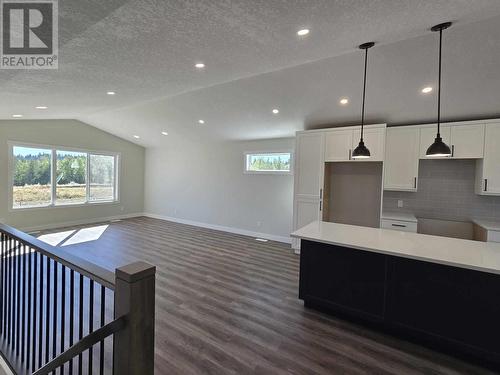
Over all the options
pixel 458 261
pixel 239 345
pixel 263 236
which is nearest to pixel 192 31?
pixel 239 345

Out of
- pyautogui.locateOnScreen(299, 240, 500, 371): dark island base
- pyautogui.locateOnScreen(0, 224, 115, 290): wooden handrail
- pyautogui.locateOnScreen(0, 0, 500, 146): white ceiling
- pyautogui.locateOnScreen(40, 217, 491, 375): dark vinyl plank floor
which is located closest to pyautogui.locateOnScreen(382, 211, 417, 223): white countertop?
pyautogui.locateOnScreen(0, 0, 500, 146): white ceiling

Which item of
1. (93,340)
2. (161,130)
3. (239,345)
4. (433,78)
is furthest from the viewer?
(161,130)

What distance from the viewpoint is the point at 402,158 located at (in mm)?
4180

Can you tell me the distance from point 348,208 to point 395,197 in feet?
2.84

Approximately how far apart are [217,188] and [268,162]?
1796mm

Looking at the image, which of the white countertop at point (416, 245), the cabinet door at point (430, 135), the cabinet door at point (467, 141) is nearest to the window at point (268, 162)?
the cabinet door at point (430, 135)

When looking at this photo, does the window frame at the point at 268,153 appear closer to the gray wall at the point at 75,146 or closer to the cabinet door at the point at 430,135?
the cabinet door at the point at 430,135

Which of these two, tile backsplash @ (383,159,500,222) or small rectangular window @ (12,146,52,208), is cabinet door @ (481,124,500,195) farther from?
small rectangular window @ (12,146,52,208)

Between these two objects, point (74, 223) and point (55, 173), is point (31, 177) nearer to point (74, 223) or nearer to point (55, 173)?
point (55, 173)

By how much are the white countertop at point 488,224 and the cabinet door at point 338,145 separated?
84.4 inches

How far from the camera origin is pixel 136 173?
342 inches

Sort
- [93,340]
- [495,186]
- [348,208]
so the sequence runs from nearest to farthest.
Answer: [93,340]
[495,186]
[348,208]

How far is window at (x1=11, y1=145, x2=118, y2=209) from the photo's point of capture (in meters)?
6.10

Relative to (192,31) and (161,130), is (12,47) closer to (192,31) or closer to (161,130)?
(192,31)
